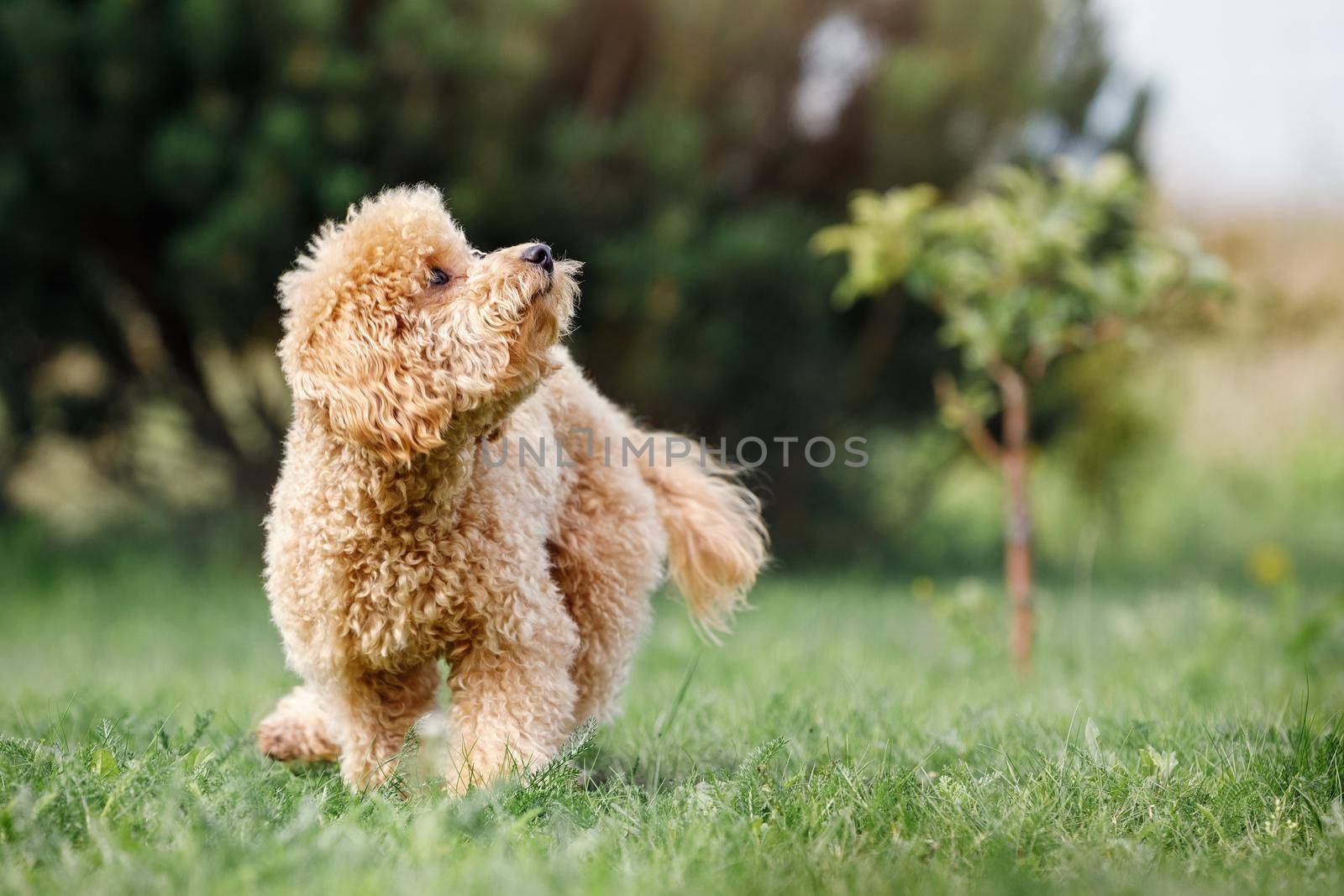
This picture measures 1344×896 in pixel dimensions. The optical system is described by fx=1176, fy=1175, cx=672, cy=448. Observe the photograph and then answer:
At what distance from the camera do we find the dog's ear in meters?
2.38

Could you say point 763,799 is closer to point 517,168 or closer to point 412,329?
point 412,329

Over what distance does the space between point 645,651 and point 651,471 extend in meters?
2.22

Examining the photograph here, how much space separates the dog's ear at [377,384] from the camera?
2.38 meters

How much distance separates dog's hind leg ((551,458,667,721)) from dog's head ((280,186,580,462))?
0.50 meters

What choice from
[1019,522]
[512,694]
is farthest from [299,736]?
[1019,522]

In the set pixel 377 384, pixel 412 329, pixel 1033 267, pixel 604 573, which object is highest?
pixel 1033 267

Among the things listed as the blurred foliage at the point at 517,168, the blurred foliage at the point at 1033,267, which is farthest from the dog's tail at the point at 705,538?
the blurred foliage at the point at 517,168

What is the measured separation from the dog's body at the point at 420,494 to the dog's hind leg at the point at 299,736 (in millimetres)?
154

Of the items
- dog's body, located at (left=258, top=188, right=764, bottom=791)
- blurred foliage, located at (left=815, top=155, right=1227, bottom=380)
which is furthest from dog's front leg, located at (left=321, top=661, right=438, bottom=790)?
blurred foliage, located at (left=815, top=155, right=1227, bottom=380)

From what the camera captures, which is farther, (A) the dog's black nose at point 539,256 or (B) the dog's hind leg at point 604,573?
(B) the dog's hind leg at point 604,573

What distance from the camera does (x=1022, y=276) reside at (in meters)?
4.66

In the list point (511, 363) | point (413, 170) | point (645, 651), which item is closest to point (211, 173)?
point (413, 170)

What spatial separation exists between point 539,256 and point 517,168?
14.3 ft

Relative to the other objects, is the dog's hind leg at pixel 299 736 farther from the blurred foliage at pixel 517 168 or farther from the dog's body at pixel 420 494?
the blurred foliage at pixel 517 168
